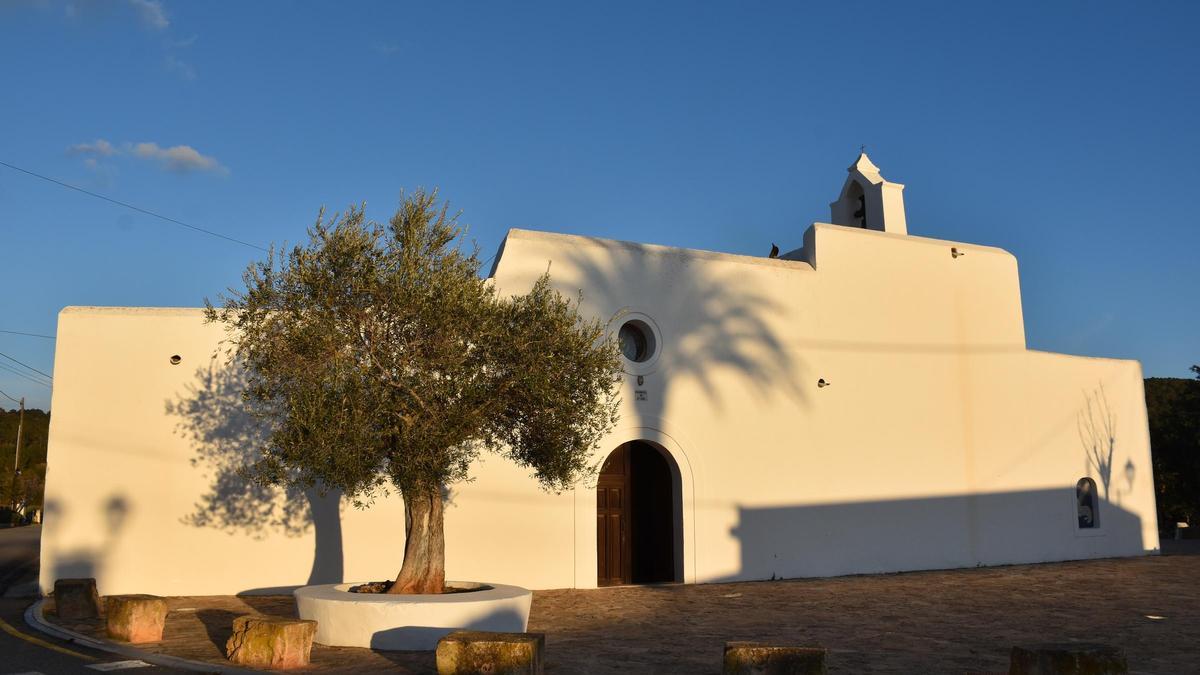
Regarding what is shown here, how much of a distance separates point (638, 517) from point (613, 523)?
86 centimetres

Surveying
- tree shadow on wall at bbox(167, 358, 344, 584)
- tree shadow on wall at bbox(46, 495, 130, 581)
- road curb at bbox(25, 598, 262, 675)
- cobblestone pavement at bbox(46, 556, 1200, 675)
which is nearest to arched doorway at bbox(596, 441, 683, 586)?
cobblestone pavement at bbox(46, 556, 1200, 675)

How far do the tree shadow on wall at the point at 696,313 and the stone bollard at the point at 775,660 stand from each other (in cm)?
916

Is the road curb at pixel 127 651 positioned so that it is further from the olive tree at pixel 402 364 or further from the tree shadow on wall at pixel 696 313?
the tree shadow on wall at pixel 696 313

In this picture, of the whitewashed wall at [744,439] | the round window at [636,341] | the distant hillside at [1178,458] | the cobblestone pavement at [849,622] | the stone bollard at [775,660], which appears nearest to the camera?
the stone bollard at [775,660]

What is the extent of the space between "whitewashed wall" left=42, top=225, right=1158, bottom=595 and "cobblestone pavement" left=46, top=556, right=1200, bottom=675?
1023mm

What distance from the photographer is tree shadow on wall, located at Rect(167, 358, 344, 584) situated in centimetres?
1484

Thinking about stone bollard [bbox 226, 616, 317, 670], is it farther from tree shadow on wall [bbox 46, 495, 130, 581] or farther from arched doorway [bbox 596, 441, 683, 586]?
arched doorway [bbox 596, 441, 683, 586]

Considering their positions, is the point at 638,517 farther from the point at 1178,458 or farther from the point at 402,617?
the point at 1178,458

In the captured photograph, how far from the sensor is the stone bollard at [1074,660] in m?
6.93

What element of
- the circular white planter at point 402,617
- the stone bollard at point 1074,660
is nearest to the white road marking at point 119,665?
the circular white planter at point 402,617

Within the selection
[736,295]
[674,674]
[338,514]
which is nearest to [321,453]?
[674,674]

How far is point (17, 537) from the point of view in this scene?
3019 cm

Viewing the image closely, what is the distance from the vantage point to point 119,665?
28.9 ft

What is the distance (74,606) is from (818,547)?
12697 millimetres
